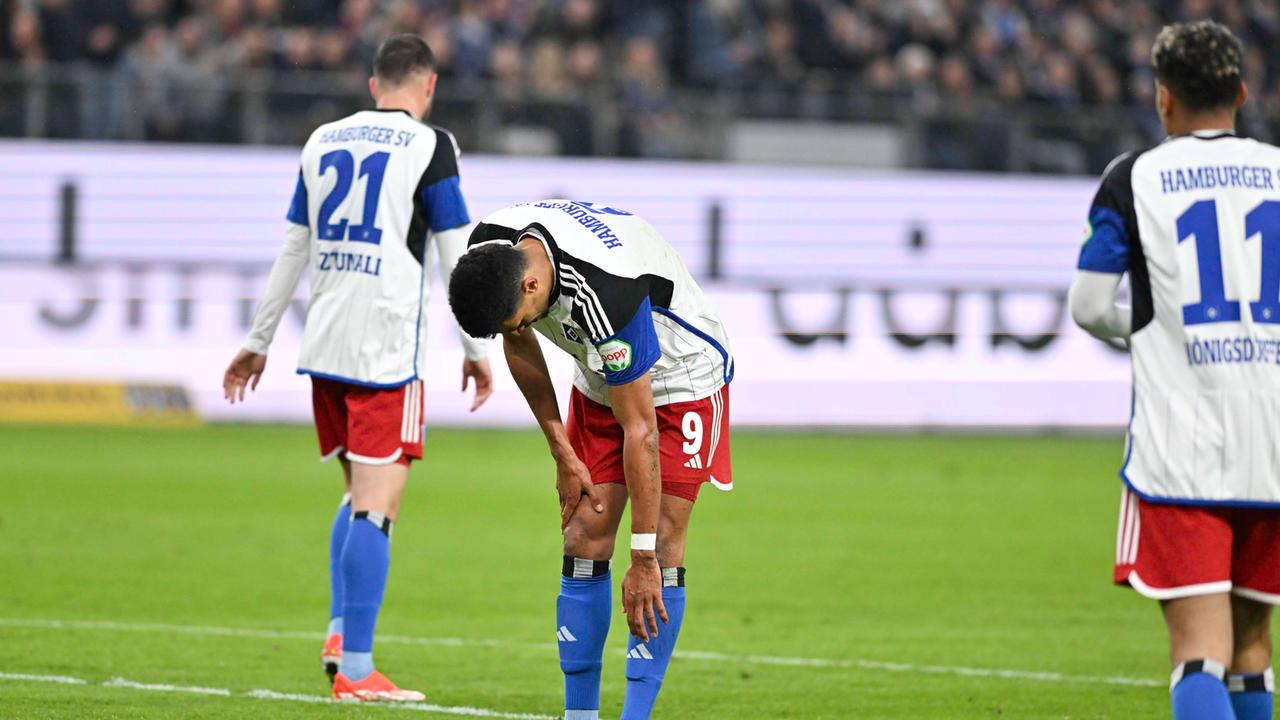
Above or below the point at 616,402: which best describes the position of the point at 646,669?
below

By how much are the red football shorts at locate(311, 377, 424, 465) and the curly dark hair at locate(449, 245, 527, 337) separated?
1.85m

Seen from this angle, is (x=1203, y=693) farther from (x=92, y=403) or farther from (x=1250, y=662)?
(x=92, y=403)

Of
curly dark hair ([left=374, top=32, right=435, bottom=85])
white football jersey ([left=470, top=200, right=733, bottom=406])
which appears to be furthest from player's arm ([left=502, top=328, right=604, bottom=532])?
curly dark hair ([left=374, top=32, right=435, bottom=85])

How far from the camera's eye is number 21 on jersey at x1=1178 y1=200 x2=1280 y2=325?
4.38m

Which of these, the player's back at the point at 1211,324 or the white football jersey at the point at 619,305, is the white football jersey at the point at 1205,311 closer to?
the player's back at the point at 1211,324

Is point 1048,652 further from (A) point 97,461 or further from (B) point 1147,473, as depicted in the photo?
(A) point 97,461

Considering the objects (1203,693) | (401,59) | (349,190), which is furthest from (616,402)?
(401,59)

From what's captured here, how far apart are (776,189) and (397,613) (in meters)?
12.3

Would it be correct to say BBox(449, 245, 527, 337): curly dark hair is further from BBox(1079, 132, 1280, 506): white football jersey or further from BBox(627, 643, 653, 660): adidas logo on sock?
BBox(1079, 132, 1280, 506): white football jersey

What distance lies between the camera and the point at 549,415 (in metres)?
5.59

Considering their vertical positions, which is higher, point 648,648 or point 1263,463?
point 1263,463

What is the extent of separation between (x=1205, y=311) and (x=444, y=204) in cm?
320

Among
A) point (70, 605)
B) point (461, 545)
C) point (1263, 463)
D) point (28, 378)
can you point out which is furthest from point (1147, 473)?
point (28, 378)

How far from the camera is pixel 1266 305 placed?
4395mm
